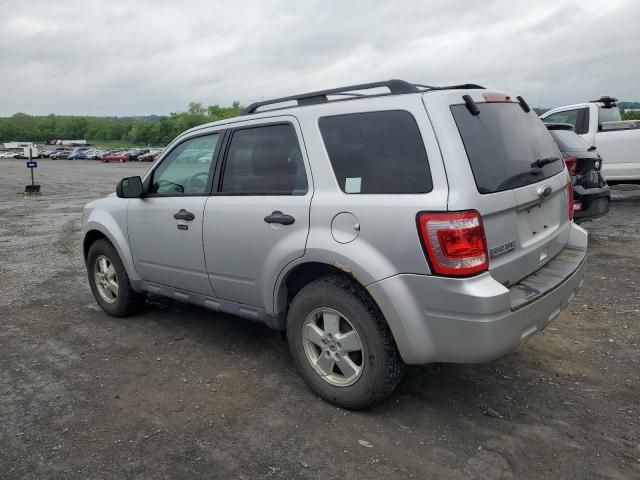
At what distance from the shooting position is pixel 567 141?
23.8 feet

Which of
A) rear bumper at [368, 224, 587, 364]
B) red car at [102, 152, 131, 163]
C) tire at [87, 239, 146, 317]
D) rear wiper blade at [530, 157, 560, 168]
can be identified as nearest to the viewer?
rear bumper at [368, 224, 587, 364]

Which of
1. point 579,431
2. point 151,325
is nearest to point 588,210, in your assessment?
point 579,431

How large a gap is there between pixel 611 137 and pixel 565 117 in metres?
1.01

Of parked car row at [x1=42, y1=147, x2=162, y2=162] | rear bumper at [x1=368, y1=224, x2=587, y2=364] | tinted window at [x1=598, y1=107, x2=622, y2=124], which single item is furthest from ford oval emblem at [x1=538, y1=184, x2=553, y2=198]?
parked car row at [x1=42, y1=147, x2=162, y2=162]

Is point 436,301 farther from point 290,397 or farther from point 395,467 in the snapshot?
point 290,397

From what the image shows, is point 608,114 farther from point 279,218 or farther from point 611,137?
point 279,218

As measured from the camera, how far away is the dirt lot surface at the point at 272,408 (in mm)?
2816

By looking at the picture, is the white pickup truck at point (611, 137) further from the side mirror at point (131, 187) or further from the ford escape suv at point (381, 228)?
the side mirror at point (131, 187)

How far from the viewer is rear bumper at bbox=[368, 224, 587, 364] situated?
108 inches

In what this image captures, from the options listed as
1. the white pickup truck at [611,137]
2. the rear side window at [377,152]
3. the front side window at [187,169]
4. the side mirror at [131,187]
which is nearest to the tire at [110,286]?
the side mirror at [131,187]

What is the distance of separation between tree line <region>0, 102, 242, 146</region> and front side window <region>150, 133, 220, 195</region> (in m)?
133

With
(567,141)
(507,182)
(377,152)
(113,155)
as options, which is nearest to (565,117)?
(567,141)

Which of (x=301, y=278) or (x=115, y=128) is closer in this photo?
(x=301, y=278)

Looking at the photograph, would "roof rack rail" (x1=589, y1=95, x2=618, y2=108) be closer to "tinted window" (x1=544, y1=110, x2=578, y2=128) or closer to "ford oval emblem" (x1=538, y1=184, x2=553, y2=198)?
"tinted window" (x1=544, y1=110, x2=578, y2=128)
